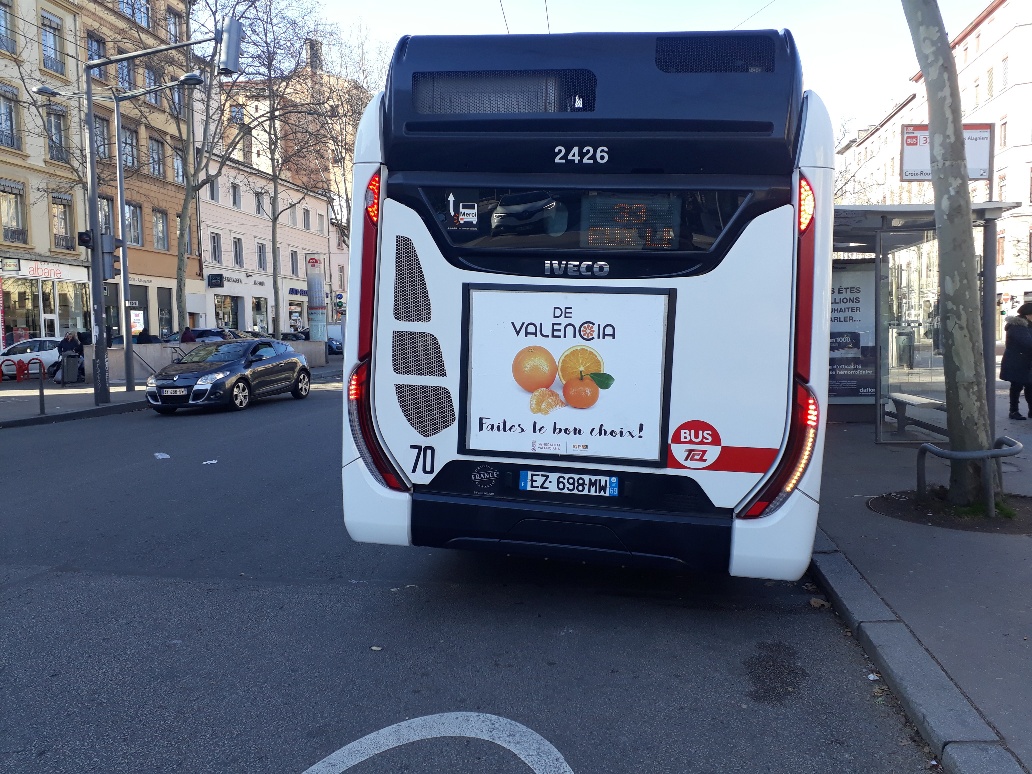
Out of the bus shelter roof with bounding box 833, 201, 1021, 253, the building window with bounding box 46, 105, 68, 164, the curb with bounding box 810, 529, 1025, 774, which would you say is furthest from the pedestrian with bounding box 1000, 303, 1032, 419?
the building window with bounding box 46, 105, 68, 164

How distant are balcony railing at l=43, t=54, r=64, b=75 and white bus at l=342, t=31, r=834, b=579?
3289 centimetres

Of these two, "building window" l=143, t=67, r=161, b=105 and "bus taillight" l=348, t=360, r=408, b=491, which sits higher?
"building window" l=143, t=67, r=161, b=105

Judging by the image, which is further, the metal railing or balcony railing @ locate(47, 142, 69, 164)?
balcony railing @ locate(47, 142, 69, 164)

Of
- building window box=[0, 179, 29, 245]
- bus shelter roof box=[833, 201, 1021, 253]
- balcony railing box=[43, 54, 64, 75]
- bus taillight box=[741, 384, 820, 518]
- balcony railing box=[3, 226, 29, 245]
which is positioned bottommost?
bus taillight box=[741, 384, 820, 518]

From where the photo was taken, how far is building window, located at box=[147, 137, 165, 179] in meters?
37.9

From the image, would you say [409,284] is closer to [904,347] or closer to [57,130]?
[904,347]

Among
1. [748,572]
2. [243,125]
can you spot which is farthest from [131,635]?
[243,125]

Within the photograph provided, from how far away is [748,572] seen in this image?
14.0 feet

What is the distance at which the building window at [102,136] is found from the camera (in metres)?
33.1

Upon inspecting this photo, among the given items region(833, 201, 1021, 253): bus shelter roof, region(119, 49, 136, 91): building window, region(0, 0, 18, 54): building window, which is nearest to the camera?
region(833, 201, 1021, 253): bus shelter roof

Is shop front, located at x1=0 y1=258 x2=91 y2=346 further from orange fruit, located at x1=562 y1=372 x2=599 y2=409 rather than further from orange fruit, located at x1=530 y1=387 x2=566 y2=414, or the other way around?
orange fruit, located at x1=562 y1=372 x2=599 y2=409

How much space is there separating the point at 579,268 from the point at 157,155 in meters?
39.0

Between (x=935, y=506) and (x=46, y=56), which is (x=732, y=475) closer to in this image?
(x=935, y=506)

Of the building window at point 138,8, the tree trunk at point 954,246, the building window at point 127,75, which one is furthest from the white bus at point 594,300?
the building window at point 127,75
